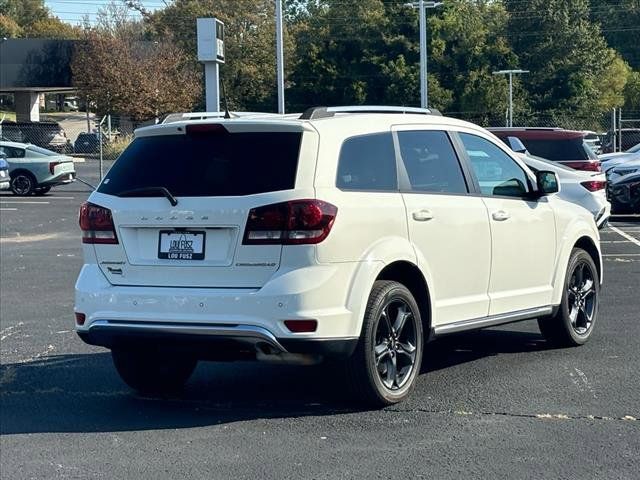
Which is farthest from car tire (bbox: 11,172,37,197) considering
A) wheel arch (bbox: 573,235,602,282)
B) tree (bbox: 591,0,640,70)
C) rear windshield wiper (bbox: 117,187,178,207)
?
tree (bbox: 591,0,640,70)

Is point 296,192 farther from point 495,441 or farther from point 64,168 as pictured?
point 64,168

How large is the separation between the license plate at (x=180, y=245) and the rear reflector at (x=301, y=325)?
690 millimetres

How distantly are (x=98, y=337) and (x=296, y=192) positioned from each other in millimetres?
1567

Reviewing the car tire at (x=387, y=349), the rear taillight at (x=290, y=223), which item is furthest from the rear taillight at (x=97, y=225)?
the car tire at (x=387, y=349)

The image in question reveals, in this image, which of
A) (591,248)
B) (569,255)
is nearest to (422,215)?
(569,255)

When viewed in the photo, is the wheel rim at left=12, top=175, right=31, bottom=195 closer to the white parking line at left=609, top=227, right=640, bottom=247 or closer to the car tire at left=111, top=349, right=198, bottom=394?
the white parking line at left=609, top=227, right=640, bottom=247

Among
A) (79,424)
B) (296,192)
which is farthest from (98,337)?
(296,192)

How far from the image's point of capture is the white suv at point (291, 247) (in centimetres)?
602

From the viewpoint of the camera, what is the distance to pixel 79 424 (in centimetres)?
649

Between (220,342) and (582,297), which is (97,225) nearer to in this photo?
(220,342)

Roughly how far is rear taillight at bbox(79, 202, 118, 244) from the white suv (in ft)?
0.04

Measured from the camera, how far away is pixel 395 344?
6.66 m

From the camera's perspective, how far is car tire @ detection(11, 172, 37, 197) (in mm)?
29578

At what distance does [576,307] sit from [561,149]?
998 cm
